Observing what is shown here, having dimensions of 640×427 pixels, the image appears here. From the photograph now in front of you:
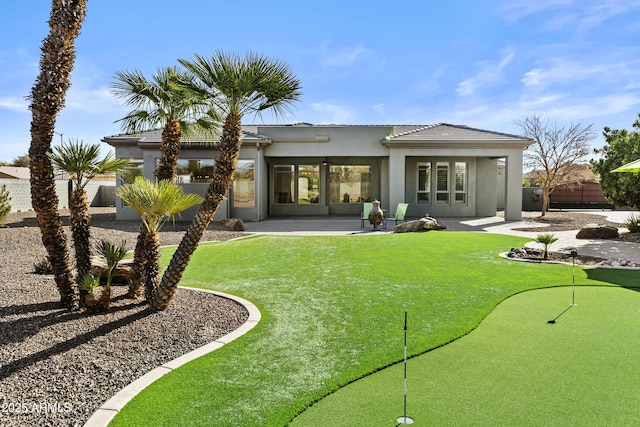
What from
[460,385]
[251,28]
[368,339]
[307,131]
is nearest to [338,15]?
[251,28]

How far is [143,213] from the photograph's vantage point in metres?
5.75

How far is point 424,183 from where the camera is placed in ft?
74.7

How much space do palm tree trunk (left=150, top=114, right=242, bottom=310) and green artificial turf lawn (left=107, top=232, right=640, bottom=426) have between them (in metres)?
1.36

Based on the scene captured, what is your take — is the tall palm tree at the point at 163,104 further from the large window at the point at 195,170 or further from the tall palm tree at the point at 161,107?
the large window at the point at 195,170

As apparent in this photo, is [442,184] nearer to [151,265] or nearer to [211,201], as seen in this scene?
[211,201]

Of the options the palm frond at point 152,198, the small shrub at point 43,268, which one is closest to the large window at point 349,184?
the small shrub at point 43,268

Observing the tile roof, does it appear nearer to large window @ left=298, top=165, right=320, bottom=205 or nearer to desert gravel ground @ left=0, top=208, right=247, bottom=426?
large window @ left=298, top=165, right=320, bottom=205

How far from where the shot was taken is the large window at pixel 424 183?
22672mm

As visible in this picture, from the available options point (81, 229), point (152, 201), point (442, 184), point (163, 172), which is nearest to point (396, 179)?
point (442, 184)

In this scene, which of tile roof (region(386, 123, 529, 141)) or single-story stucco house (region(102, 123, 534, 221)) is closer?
single-story stucco house (region(102, 123, 534, 221))

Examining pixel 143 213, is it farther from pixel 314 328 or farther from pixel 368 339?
pixel 368 339

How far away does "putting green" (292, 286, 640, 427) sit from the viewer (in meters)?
3.31

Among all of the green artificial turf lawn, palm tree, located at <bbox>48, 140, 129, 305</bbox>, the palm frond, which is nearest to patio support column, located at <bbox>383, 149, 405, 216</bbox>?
the green artificial turf lawn

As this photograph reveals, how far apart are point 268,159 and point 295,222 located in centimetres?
457
